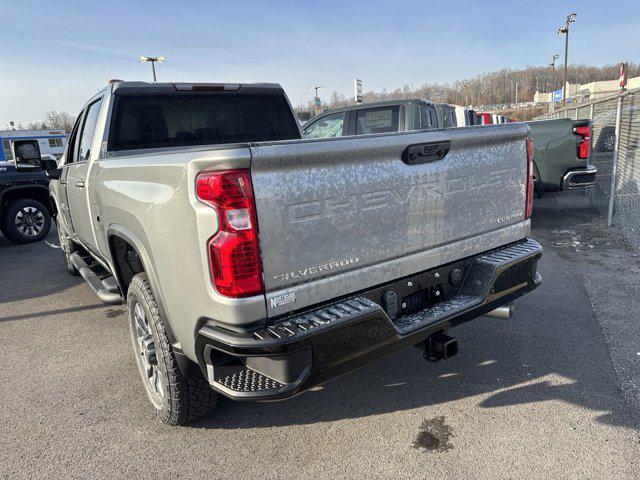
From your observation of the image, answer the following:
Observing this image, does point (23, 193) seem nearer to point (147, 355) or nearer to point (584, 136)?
point (147, 355)

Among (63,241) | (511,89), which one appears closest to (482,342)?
(63,241)

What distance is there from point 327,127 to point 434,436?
18.5 ft

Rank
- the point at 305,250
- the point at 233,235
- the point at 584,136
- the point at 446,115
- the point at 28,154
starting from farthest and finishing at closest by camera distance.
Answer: the point at 446,115 → the point at 584,136 → the point at 28,154 → the point at 305,250 → the point at 233,235

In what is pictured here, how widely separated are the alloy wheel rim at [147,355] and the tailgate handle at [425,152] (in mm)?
1815

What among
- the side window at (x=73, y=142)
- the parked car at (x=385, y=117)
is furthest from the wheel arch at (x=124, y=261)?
the parked car at (x=385, y=117)

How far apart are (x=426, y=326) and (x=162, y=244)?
57.0 inches

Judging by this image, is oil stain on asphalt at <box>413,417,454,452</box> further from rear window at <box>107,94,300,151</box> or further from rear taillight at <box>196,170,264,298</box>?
rear window at <box>107,94,300,151</box>

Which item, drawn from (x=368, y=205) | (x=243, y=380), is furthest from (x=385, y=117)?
(x=243, y=380)

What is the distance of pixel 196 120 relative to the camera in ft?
13.7

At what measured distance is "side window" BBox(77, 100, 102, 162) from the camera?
165 inches

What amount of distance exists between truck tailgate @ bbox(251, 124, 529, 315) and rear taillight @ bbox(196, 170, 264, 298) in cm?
5

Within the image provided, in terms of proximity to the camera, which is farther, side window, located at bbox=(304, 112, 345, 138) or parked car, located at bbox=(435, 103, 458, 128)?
parked car, located at bbox=(435, 103, 458, 128)

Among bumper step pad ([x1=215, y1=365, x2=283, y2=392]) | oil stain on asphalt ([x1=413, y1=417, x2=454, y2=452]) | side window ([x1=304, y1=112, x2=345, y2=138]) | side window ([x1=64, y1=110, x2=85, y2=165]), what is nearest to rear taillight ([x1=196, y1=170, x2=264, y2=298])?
bumper step pad ([x1=215, y1=365, x2=283, y2=392])

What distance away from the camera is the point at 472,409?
298 cm
